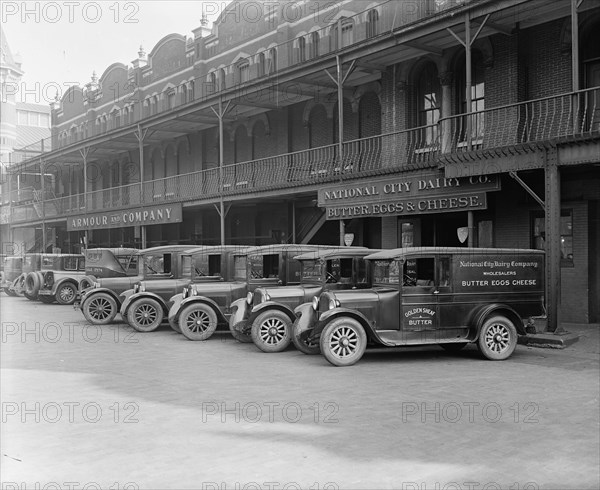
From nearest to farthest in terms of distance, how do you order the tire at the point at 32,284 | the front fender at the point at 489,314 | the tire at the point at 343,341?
1. the tire at the point at 343,341
2. the front fender at the point at 489,314
3. the tire at the point at 32,284

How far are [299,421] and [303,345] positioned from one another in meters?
4.33

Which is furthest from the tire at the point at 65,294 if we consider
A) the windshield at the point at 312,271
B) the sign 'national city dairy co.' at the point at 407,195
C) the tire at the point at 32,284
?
the windshield at the point at 312,271

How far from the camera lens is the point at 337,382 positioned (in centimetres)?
830

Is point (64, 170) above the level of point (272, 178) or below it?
above

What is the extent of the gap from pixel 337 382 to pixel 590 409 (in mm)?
3073

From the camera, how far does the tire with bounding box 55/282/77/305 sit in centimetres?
2212

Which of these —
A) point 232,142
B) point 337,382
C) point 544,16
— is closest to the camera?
point 337,382

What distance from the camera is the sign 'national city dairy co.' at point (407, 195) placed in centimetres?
1420

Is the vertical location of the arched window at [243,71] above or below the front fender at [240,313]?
above

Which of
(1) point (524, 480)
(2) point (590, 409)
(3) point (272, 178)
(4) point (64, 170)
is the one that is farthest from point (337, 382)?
(4) point (64, 170)

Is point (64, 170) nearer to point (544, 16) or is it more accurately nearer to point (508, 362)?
point (544, 16)

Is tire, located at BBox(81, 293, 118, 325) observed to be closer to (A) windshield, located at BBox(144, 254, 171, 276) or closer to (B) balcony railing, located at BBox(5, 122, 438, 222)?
(A) windshield, located at BBox(144, 254, 171, 276)

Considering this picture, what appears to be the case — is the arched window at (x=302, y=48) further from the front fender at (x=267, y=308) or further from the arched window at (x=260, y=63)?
the front fender at (x=267, y=308)

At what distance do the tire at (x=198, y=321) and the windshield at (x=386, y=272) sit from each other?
13.3 feet
